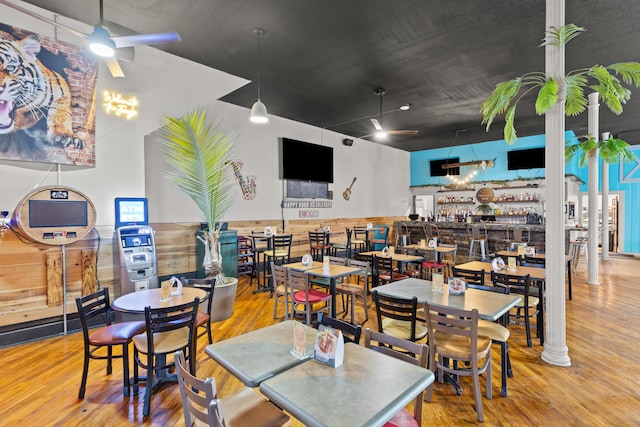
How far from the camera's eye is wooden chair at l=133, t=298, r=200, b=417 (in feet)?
7.98

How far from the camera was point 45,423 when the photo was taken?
92.5 inches

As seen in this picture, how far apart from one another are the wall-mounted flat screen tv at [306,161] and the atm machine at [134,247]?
4015mm

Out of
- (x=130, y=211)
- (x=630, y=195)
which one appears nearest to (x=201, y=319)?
(x=130, y=211)

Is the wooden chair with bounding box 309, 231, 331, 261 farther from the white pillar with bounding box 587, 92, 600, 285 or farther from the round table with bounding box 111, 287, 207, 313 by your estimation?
the white pillar with bounding box 587, 92, 600, 285

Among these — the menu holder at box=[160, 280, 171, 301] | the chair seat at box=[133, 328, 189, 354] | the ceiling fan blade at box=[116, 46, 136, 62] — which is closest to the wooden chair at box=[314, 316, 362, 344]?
the chair seat at box=[133, 328, 189, 354]

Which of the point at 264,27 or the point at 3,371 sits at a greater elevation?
the point at 264,27

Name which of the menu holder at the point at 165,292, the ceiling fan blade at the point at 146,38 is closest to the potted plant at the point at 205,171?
the ceiling fan blade at the point at 146,38

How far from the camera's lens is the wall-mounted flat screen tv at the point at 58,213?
145 inches

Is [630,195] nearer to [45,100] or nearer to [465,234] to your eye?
[465,234]

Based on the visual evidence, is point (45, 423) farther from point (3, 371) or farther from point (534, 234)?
point (534, 234)

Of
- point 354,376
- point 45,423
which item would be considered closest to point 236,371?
point 354,376

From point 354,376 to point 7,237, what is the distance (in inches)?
170

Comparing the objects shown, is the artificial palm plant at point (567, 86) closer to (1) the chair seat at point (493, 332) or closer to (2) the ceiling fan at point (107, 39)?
(1) the chair seat at point (493, 332)

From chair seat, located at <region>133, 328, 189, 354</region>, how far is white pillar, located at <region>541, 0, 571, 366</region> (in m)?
3.47
